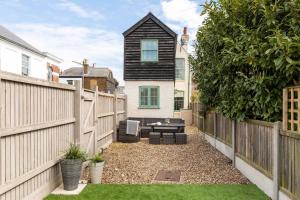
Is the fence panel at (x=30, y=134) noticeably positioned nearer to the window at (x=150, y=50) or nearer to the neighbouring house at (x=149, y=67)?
the neighbouring house at (x=149, y=67)

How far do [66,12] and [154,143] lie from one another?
8.27 m

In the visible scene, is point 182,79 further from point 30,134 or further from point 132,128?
point 30,134

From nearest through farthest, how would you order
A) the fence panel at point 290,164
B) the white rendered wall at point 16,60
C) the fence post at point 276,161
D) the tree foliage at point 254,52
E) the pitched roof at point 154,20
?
the fence panel at point 290,164 < the fence post at point 276,161 < the tree foliage at point 254,52 < the white rendered wall at point 16,60 < the pitched roof at point 154,20

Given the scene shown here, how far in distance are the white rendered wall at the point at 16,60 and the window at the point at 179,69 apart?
11852 mm

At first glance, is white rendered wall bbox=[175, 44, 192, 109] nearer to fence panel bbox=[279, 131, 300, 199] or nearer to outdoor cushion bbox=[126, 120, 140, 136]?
outdoor cushion bbox=[126, 120, 140, 136]

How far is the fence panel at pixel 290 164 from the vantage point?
495 centimetres

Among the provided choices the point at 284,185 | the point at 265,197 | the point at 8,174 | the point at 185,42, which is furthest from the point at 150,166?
the point at 185,42

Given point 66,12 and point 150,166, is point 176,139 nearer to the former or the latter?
point 150,166

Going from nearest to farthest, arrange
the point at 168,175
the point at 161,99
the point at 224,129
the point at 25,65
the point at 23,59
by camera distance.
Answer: the point at 168,175 < the point at 224,129 < the point at 161,99 < the point at 23,59 < the point at 25,65

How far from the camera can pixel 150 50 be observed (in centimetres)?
1931

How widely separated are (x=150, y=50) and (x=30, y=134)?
14.7m

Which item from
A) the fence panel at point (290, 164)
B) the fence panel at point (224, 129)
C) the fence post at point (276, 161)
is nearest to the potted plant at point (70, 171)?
the fence post at point (276, 161)

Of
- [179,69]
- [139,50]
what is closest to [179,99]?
[179,69]

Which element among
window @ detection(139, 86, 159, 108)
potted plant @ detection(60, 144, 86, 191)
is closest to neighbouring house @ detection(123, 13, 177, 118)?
window @ detection(139, 86, 159, 108)
